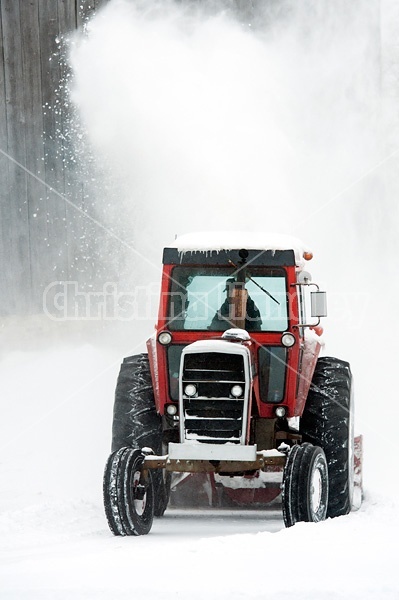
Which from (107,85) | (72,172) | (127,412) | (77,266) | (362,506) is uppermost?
(107,85)

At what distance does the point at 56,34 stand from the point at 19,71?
79cm

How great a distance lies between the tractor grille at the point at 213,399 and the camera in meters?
6.88

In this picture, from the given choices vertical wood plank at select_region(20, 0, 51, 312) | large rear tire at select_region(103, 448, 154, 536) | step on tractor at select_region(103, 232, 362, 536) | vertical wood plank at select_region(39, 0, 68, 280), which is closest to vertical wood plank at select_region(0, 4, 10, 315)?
vertical wood plank at select_region(20, 0, 51, 312)

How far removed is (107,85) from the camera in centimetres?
1582

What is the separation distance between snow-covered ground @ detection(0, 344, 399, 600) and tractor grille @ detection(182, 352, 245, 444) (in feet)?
2.09

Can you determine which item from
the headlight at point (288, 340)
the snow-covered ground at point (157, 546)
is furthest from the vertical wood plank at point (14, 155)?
the headlight at point (288, 340)

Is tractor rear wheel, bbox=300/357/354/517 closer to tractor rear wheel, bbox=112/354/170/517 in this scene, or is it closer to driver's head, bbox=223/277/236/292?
driver's head, bbox=223/277/236/292

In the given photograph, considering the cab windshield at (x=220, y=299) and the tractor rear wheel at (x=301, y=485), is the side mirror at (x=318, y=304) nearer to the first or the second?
the cab windshield at (x=220, y=299)

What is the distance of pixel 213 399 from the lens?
22.7 feet

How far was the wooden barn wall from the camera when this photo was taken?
48.7ft

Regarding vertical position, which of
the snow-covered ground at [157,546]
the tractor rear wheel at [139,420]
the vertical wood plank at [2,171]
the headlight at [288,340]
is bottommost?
the snow-covered ground at [157,546]

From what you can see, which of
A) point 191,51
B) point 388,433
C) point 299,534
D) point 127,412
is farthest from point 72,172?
point 299,534

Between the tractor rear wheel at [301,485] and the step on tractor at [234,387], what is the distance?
5cm

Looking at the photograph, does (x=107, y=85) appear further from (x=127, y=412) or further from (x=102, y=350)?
(x=127, y=412)
